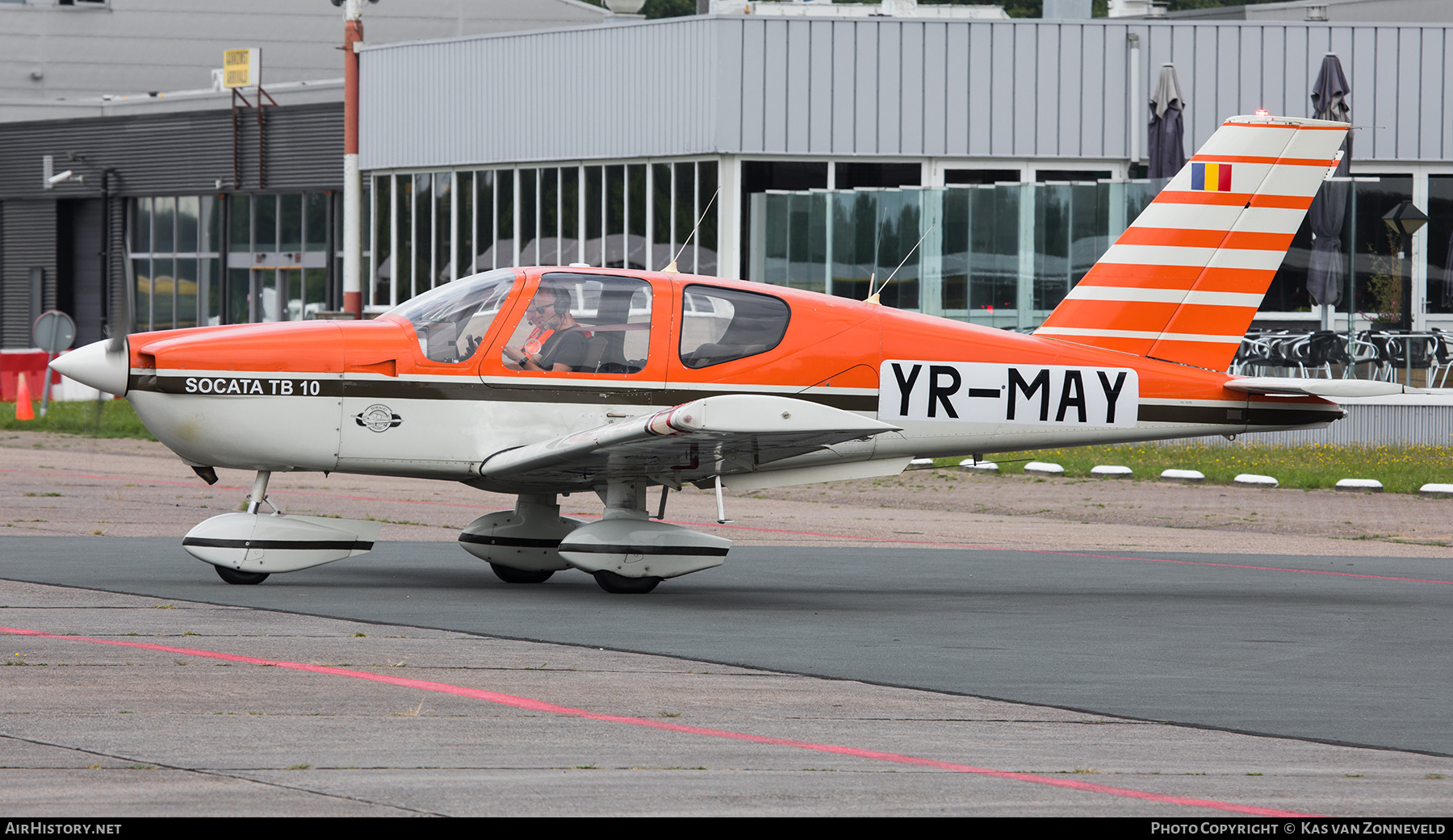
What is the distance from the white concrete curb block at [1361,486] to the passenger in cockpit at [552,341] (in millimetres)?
11993

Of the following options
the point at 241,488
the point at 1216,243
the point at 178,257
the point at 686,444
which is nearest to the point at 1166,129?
the point at 1216,243

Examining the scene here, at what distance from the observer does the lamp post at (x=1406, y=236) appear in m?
23.3

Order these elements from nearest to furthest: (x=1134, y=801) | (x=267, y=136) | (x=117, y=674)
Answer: (x=1134, y=801)
(x=117, y=674)
(x=267, y=136)

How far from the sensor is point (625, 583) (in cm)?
1089

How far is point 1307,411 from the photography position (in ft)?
37.3

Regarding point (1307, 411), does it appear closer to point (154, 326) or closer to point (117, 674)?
point (117, 674)

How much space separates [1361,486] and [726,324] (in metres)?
11.4

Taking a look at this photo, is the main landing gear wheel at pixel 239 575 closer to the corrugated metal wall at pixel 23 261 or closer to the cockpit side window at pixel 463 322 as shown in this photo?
the cockpit side window at pixel 463 322

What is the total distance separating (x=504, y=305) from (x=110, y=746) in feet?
16.7

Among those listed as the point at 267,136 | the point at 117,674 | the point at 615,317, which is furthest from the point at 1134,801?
the point at 267,136

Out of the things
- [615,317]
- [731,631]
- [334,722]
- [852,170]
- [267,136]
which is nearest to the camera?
[334,722]

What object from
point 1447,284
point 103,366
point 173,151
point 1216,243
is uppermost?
point 173,151

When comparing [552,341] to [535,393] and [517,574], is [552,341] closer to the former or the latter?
[535,393]

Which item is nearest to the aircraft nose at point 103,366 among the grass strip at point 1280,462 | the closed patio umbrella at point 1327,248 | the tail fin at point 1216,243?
the tail fin at point 1216,243
